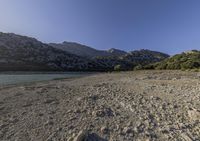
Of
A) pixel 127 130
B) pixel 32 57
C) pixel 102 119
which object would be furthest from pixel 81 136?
pixel 32 57

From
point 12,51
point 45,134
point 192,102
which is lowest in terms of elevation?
point 45,134

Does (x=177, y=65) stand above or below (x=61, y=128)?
above

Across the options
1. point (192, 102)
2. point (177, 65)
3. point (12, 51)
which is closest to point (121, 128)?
point (192, 102)

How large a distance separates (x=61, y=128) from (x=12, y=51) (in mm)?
139058

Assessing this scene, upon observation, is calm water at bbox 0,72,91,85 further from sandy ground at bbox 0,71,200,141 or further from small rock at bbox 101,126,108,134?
small rock at bbox 101,126,108,134

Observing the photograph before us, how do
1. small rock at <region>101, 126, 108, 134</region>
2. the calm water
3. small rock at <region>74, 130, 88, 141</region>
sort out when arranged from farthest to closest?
the calm water < small rock at <region>101, 126, 108, 134</region> < small rock at <region>74, 130, 88, 141</region>

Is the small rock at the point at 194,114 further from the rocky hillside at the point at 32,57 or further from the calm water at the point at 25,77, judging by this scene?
the rocky hillside at the point at 32,57

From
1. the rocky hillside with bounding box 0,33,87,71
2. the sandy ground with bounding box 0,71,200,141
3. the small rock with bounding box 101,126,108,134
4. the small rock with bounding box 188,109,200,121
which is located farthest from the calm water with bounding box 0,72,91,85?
the rocky hillside with bounding box 0,33,87,71

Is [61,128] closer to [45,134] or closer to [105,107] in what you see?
[45,134]

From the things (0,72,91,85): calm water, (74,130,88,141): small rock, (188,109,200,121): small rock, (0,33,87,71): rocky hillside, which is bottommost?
(74,130,88,141): small rock

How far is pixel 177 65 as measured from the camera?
7906cm

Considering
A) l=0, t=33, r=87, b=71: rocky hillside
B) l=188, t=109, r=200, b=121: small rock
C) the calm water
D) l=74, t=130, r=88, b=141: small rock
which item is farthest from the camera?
l=0, t=33, r=87, b=71: rocky hillside

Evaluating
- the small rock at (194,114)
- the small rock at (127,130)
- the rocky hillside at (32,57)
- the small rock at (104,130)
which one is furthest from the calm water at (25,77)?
the rocky hillside at (32,57)

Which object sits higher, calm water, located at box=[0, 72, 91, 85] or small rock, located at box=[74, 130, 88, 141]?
calm water, located at box=[0, 72, 91, 85]
